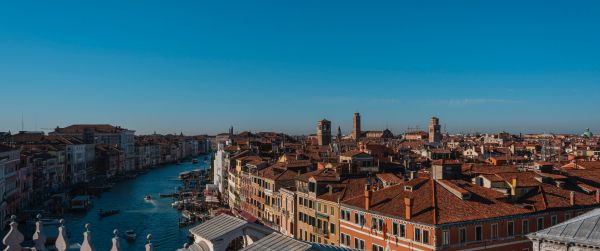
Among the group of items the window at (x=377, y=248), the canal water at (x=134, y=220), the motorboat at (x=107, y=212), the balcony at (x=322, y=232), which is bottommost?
the canal water at (x=134, y=220)

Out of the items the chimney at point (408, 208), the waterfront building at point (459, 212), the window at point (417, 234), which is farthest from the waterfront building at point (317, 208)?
the window at point (417, 234)

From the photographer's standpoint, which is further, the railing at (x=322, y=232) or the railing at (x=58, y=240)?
the railing at (x=322, y=232)

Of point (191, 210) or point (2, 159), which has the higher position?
point (2, 159)

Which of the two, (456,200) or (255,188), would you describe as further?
(255,188)

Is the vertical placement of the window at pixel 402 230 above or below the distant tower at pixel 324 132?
below

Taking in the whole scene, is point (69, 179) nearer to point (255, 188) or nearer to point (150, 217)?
point (150, 217)

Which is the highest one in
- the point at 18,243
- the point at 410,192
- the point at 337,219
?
the point at 18,243

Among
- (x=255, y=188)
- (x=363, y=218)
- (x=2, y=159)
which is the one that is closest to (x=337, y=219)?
(x=363, y=218)

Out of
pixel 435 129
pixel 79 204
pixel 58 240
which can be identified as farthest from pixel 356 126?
pixel 58 240

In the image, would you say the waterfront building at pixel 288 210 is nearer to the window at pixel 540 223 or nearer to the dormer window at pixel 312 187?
the dormer window at pixel 312 187
